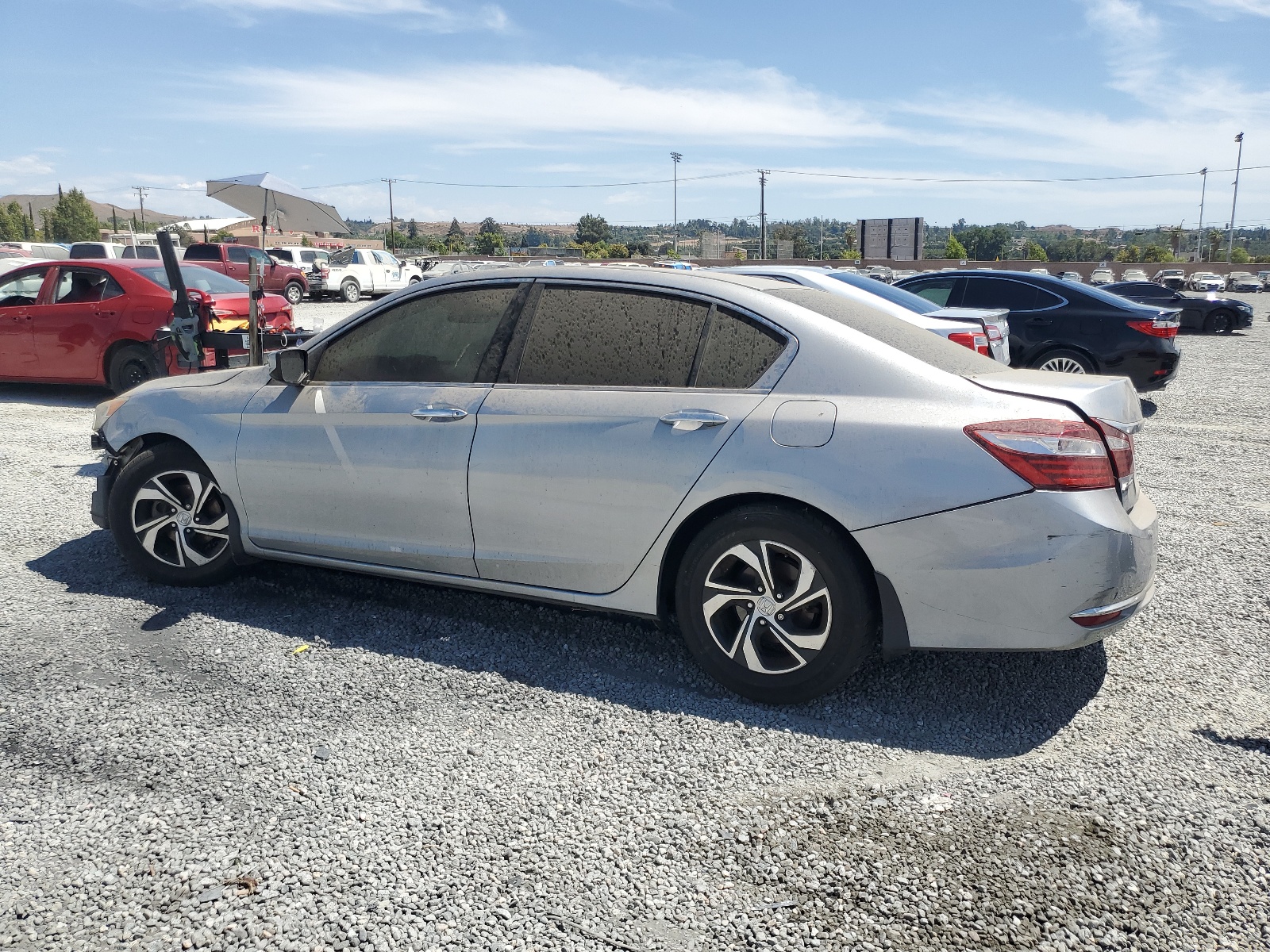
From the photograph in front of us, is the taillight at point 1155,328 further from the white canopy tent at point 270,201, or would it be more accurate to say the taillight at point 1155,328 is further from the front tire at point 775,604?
the white canopy tent at point 270,201

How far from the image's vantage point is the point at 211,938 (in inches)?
93.0

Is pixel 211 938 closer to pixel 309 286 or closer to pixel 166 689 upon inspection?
pixel 166 689

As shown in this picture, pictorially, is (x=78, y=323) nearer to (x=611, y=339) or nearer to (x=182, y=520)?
(x=182, y=520)

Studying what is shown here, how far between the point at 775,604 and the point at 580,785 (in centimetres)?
94

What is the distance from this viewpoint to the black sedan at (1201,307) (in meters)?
25.1

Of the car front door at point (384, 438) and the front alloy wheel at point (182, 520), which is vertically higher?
the car front door at point (384, 438)

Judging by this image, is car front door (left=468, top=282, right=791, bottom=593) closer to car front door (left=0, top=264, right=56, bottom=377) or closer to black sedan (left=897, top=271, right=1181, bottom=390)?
black sedan (left=897, top=271, right=1181, bottom=390)

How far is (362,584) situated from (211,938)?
270cm

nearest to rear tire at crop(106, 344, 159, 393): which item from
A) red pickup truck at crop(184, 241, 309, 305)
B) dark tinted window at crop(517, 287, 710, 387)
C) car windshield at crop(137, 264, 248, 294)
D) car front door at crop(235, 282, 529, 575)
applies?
car windshield at crop(137, 264, 248, 294)

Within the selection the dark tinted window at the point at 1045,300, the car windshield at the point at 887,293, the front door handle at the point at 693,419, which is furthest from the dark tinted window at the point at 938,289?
the front door handle at the point at 693,419

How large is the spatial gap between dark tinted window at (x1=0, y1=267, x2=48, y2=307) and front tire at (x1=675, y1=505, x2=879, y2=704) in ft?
34.4

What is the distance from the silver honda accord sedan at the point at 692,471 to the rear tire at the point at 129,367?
654 centimetres

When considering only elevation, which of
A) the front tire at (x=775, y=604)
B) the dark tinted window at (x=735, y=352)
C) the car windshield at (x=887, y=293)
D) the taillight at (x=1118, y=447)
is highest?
the car windshield at (x=887, y=293)

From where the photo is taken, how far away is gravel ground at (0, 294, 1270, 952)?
2.45m
